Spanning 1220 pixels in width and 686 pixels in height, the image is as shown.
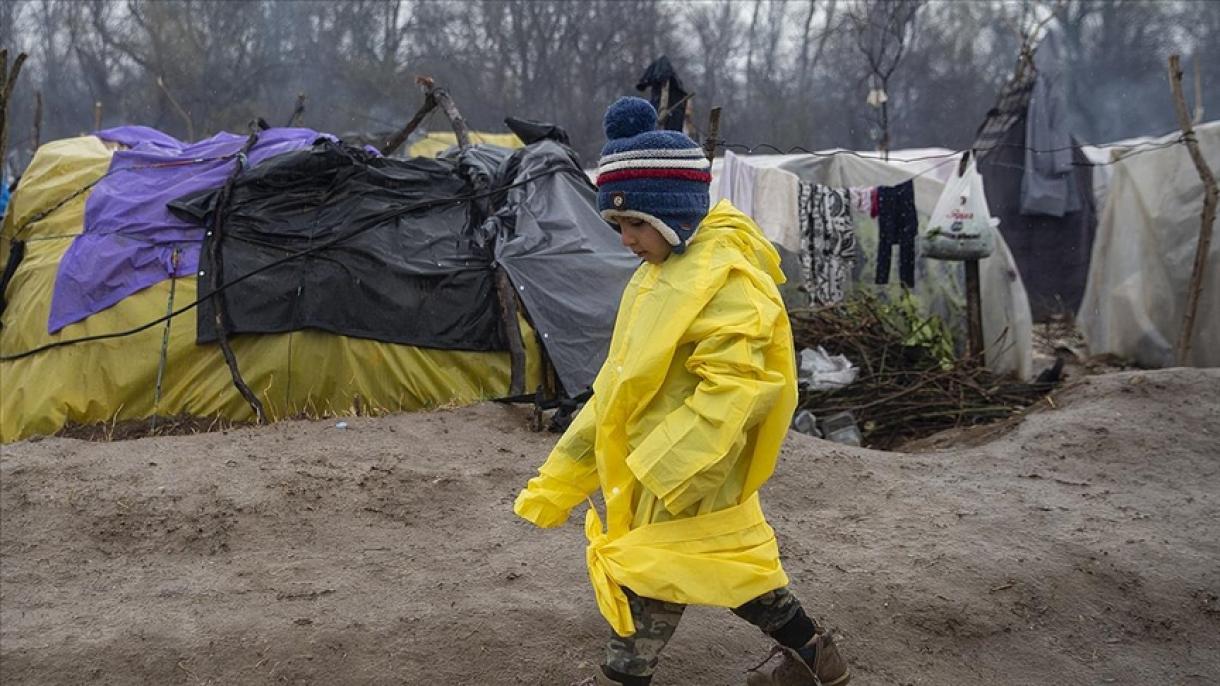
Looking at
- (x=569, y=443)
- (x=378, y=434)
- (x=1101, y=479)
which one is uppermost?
(x=569, y=443)

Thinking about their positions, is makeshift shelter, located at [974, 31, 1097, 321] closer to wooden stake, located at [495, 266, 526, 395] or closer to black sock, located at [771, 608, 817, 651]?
wooden stake, located at [495, 266, 526, 395]

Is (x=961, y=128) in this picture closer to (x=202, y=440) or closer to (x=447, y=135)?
(x=447, y=135)

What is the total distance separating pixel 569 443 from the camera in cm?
281

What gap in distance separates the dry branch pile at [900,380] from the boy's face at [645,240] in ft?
16.6

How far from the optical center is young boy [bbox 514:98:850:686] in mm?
2459

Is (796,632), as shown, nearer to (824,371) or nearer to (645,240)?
(645,240)

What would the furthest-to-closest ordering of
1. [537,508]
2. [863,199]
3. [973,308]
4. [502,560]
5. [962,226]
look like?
[863,199]
[973,308]
[962,226]
[502,560]
[537,508]

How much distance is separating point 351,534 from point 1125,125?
28.0 meters

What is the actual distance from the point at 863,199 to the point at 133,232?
5.62 meters

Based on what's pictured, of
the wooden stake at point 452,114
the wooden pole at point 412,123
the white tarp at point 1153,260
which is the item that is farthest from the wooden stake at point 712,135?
the white tarp at point 1153,260

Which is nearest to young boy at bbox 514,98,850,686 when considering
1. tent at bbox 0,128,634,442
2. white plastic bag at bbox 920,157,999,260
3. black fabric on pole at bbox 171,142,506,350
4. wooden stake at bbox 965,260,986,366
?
tent at bbox 0,128,634,442

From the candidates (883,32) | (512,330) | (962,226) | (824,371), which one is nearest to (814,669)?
(512,330)

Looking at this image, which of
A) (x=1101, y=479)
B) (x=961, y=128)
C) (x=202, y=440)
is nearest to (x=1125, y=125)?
(x=961, y=128)

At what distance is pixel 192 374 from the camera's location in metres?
6.80
